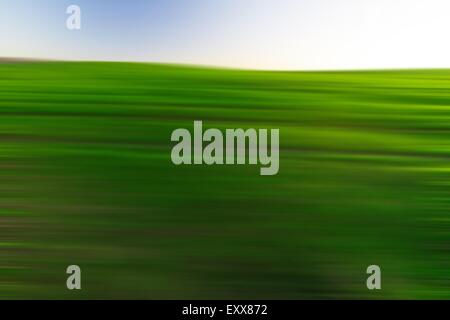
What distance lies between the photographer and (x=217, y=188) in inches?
122

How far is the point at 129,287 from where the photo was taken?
284 cm

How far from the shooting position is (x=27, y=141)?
10.5 ft

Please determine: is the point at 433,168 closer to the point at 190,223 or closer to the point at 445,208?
the point at 445,208

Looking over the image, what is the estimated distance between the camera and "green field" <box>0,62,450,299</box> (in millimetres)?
2885

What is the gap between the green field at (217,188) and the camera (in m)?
2.88

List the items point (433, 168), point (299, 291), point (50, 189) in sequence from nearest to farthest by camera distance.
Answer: point (299, 291) < point (50, 189) < point (433, 168)

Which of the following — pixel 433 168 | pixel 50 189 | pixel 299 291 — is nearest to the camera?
pixel 299 291

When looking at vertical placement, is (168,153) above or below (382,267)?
above

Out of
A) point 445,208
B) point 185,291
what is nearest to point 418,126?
point 445,208

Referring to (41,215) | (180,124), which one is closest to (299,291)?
(180,124)

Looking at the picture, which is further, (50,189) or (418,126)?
(418,126)

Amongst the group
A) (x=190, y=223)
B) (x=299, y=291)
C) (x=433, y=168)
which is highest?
(x=433, y=168)

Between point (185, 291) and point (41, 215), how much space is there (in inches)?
30.1

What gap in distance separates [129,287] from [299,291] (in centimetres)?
75
